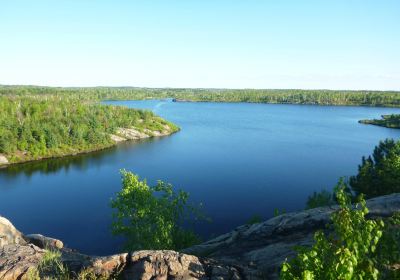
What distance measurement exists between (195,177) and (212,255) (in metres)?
51.2

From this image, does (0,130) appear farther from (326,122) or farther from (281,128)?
(326,122)

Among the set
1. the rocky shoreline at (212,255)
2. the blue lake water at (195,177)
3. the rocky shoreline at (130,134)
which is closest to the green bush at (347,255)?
the rocky shoreline at (212,255)

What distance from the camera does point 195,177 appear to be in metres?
Answer: 75.2

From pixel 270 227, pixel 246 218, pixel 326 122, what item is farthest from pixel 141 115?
pixel 270 227

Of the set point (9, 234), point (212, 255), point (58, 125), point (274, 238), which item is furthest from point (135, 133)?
point (274, 238)

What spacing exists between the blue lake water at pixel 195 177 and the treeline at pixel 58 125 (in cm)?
685

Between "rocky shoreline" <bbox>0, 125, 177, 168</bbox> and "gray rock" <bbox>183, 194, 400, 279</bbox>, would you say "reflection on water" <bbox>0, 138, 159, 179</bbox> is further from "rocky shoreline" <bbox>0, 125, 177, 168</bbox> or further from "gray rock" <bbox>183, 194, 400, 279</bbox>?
"gray rock" <bbox>183, 194, 400, 279</bbox>

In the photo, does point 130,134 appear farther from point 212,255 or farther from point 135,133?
point 212,255

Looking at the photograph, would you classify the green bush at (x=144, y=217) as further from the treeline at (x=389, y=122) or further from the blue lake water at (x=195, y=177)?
the treeline at (x=389, y=122)

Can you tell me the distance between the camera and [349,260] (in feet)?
24.2

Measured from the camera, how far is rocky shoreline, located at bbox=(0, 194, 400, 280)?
591 inches

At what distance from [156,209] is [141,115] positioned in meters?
118

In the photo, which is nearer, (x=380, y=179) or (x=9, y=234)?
(x=9, y=234)

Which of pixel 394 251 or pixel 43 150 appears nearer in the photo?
pixel 394 251
